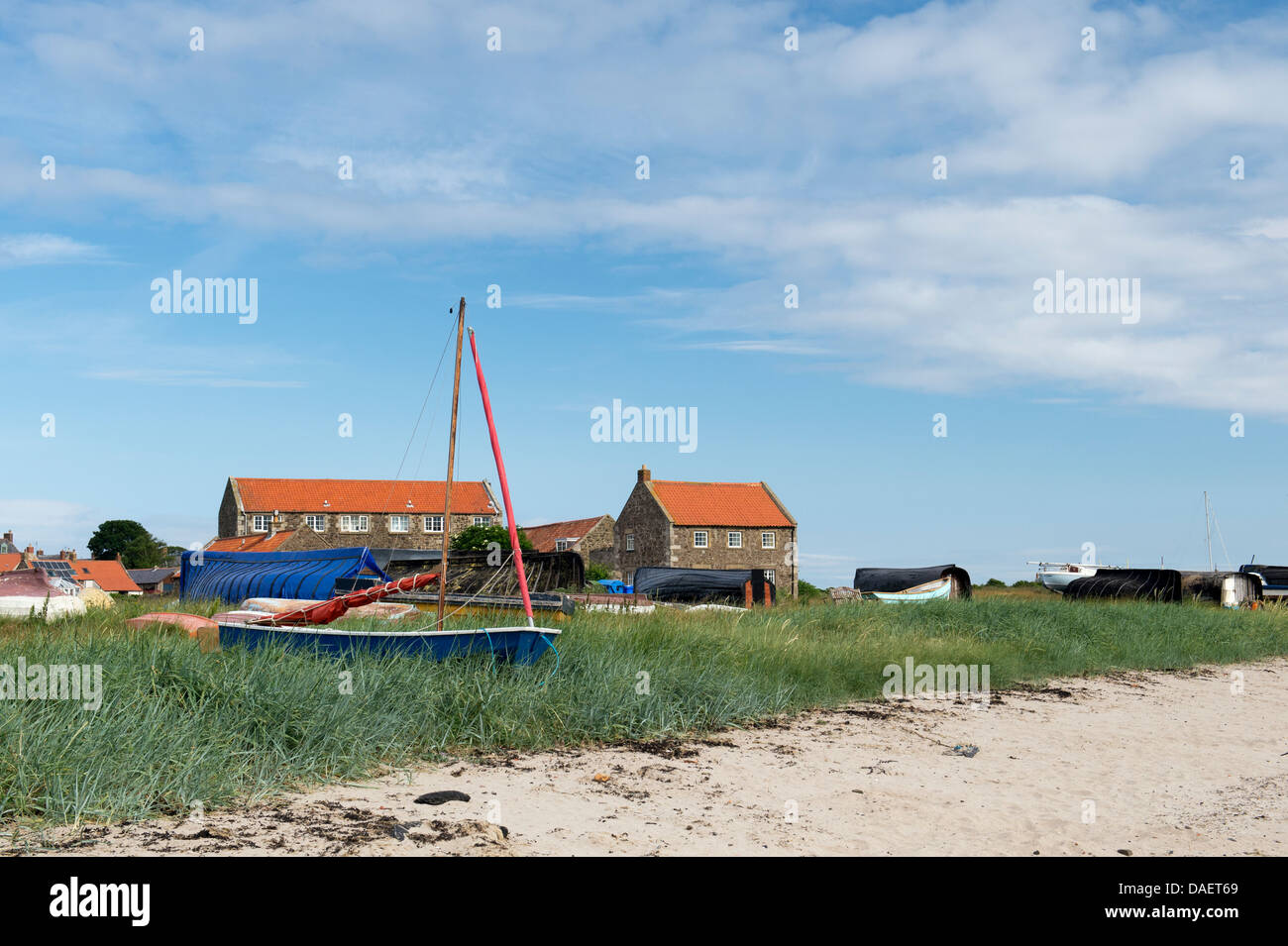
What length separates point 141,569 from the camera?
10956 cm

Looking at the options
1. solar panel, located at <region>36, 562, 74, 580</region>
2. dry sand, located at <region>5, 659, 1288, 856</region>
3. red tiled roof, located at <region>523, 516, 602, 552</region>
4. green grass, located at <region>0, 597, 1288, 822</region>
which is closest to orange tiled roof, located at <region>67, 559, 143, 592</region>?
red tiled roof, located at <region>523, 516, 602, 552</region>

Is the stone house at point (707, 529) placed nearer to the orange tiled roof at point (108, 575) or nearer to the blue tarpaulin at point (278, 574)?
the blue tarpaulin at point (278, 574)

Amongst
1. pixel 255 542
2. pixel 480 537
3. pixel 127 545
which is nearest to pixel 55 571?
pixel 480 537

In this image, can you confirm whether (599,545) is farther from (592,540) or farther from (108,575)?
(108,575)

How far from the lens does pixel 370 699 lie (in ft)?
33.4

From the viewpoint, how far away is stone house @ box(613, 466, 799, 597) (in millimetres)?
63781

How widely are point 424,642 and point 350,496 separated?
72531 mm

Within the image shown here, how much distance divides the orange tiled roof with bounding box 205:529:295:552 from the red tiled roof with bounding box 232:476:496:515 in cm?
339

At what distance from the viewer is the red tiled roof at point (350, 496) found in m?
79.9

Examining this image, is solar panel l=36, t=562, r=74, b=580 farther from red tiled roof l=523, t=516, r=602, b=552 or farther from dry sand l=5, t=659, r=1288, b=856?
red tiled roof l=523, t=516, r=602, b=552

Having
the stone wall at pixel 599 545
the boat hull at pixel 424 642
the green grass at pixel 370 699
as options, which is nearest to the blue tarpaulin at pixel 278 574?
the green grass at pixel 370 699
